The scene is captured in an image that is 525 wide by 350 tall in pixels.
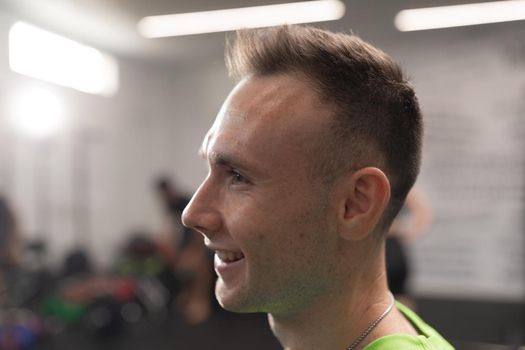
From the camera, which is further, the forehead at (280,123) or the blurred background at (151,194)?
the blurred background at (151,194)

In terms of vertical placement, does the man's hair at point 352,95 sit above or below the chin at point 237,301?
above

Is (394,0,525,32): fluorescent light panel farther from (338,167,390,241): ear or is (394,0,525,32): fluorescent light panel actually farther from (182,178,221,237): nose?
(182,178,221,237): nose

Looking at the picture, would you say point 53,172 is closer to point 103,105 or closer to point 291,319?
point 103,105

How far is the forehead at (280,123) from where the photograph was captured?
0.65 m

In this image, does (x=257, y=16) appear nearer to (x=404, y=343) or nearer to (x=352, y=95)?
(x=352, y=95)

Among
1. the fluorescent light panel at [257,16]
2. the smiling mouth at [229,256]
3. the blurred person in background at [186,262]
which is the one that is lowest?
the blurred person in background at [186,262]

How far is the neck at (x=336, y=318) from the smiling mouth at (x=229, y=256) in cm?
10

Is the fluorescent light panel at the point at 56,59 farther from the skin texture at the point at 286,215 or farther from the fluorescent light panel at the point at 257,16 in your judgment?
the skin texture at the point at 286,215

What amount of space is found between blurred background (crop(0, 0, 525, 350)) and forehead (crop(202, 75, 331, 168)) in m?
2.19

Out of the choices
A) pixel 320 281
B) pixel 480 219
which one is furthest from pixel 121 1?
pixel 480 219

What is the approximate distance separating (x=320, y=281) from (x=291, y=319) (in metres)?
0.07

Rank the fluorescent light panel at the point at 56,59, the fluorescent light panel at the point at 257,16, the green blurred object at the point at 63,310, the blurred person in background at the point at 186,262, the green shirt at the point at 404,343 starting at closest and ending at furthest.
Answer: the green shirt at the point at 404,343
the fluorescent light panel at the point at 257,16
the fluorescent light panel at the point at 56,59
the blurred person in background at the point at 186,262
the green blurred object at the point at 63,310

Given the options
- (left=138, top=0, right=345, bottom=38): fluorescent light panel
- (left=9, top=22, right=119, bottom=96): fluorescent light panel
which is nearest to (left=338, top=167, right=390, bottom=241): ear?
(left=138, top=0, right=345, bottom=38): fluorescent light panel

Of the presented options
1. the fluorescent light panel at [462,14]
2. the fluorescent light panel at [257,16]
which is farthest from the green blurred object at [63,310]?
the fluorescent light panel at [462,14]
